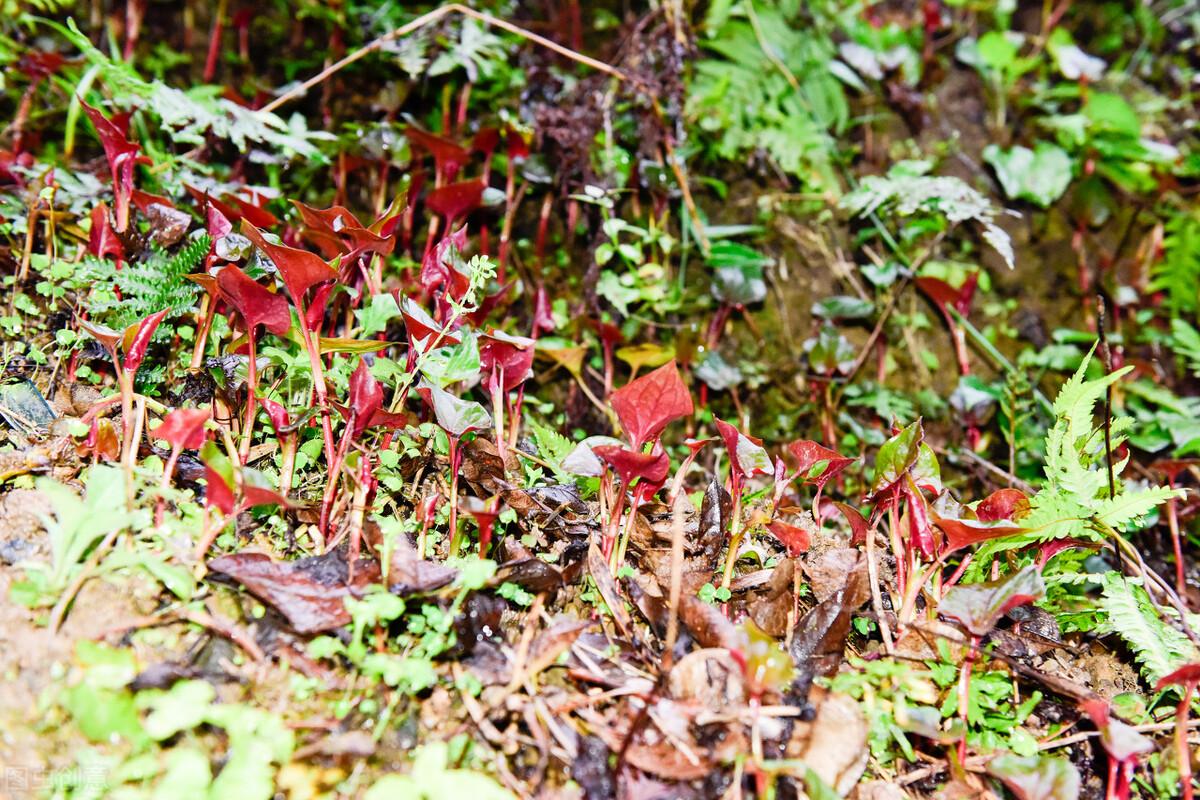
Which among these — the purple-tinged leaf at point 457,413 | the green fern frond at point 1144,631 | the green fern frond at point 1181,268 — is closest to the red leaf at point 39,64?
the purple-tinged leaf at point 457,413

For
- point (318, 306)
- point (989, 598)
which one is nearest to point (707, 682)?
point (989, 598)

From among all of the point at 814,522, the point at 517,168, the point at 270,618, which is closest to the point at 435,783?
the point at 270,618

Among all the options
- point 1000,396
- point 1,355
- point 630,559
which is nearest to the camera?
point 630,559

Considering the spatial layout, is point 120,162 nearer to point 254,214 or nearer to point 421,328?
point 254,214

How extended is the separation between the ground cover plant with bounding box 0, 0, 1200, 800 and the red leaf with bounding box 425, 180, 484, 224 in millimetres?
15

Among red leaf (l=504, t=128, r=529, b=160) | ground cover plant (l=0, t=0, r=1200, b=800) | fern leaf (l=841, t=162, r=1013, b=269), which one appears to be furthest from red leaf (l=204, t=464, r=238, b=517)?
fern leaf (l=841, t=162, r=1013, b=269)

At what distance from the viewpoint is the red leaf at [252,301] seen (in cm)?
179

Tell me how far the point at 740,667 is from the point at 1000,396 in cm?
211

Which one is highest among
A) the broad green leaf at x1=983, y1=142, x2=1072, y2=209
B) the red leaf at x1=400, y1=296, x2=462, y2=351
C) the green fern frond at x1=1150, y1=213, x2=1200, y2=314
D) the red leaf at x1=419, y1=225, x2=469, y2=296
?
the broad green leaf at x1=983, y1=142, x2=1072, y2=209

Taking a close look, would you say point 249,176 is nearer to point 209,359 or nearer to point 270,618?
point 209,359

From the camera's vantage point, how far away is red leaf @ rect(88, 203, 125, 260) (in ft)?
7.47

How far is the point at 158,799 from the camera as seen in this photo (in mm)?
1217

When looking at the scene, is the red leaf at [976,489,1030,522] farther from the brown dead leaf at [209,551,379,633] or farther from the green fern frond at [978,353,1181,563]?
the brown dead leaf at [209,551,379,633]

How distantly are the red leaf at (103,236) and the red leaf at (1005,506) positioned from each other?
277 centimetres
